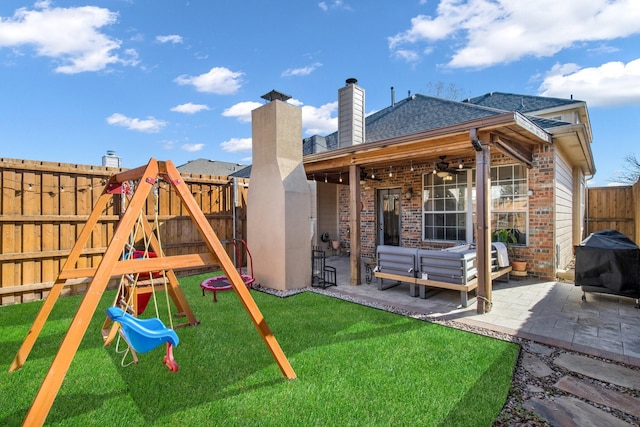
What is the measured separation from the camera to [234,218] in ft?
26.7

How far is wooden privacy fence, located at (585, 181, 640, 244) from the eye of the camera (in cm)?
1066

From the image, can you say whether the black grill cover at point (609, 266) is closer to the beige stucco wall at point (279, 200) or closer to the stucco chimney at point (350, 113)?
the beige stucco wall at point (279, 200)

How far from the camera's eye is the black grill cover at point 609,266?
473cm

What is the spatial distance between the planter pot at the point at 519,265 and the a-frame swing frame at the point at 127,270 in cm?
592

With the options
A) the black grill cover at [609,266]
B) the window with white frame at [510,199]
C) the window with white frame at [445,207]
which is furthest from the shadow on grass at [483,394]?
the window with white frame at [445,207]

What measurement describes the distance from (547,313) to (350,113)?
7011 mm

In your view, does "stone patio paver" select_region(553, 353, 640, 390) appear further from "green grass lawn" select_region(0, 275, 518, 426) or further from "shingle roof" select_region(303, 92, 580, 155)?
"shingle roof" select_region(303, 92, 580, 155)

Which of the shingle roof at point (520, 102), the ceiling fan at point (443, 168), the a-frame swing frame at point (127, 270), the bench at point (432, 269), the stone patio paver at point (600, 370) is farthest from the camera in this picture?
the shingle roof at point (520, 102)

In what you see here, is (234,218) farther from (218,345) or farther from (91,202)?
(218,345)

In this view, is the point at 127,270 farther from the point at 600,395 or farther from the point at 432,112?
the point at 432,112

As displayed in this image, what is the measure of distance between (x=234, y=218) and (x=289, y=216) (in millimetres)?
2632

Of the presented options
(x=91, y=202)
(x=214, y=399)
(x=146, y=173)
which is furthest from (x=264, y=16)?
(x=214, y=399)

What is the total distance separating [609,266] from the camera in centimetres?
489

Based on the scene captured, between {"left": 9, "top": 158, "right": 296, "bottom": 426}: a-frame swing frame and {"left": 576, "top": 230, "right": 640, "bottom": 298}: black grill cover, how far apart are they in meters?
5.19
